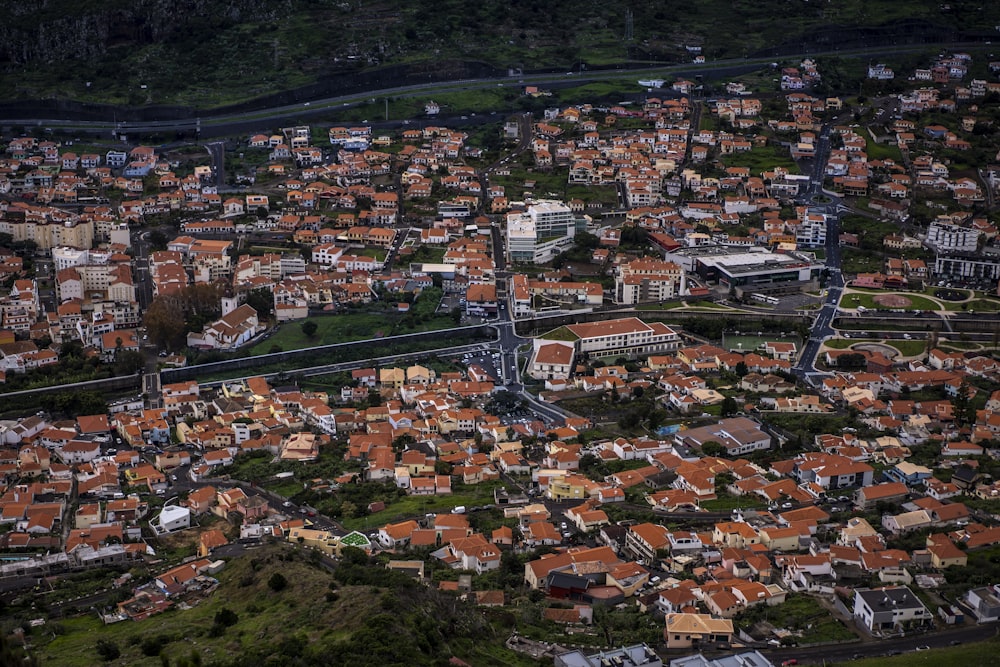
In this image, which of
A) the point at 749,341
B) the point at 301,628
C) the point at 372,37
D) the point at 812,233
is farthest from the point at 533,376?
the point at 372,37

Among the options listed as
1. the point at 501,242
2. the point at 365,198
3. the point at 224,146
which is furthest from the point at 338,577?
the point at 224,146

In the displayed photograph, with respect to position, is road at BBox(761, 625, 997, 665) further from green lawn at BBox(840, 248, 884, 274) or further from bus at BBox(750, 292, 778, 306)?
green lawn at BBox(840, 248, 884, 274)

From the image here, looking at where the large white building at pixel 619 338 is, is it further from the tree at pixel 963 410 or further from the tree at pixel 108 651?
the tree at pixel 108 651

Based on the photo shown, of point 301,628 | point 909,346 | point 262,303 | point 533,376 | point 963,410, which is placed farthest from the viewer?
point 262,303

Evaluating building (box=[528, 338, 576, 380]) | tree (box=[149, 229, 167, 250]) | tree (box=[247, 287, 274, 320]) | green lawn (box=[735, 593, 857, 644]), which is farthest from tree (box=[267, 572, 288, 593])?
tree (box=[149, 229, 167, 250])

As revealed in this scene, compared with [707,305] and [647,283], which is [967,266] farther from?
[647,283]

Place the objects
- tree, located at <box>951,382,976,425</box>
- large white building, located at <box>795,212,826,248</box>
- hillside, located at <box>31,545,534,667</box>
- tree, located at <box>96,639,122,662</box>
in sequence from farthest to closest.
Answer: large white building, located at <box>795,212,826,248</box>, tree, located at <box>951,382,976,425</box>, tree, located at <box>96,639,122,662</box>, hillside, located at <box>31,545,534,667</box>

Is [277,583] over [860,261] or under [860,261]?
over

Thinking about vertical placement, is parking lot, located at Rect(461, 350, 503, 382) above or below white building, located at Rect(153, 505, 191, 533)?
below
